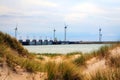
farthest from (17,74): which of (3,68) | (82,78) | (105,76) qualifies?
(105,76)

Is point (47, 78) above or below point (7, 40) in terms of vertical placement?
below

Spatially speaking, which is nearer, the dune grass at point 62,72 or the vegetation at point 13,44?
the dune grass at point 62,72

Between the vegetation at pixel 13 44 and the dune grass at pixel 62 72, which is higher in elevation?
the vegetation at pixel 13 44

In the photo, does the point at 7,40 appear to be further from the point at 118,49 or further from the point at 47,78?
the point at 47,78

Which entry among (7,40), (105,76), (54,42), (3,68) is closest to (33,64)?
(3,68)

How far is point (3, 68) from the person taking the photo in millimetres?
12281

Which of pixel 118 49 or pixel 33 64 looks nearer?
pixel 33 64

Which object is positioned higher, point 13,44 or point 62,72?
point 13,44

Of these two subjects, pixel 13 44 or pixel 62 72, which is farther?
pixel 13 44

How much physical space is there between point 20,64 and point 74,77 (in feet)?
6.22

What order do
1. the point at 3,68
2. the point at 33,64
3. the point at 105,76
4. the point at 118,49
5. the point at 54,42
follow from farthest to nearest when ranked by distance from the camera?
the point at 54,42, the point at 118,49, the point at 33,64, the point at 3,68, the point at 105,76

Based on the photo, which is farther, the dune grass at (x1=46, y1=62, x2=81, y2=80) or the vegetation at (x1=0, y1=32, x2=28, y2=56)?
the vegetation at (x1=0, y1=32, x2=28, y2=56)

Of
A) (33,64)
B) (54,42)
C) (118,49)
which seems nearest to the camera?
(33,64)

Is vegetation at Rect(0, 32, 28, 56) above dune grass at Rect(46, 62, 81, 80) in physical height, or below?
above
